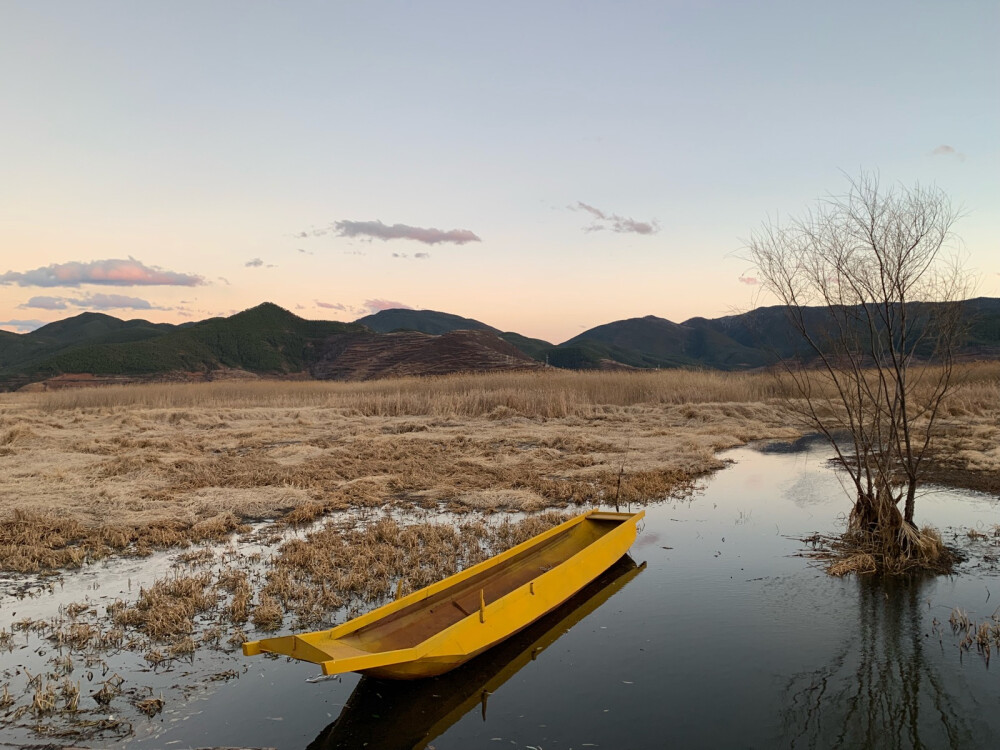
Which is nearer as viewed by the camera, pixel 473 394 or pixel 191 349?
pixel 473 394

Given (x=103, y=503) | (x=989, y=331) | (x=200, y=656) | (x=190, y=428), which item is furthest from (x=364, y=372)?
(x=200, y=656)

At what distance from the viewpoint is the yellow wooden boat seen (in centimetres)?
485

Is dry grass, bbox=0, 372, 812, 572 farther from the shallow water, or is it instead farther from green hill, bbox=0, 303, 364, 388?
green hill, bbox=0, 303, 364, 388

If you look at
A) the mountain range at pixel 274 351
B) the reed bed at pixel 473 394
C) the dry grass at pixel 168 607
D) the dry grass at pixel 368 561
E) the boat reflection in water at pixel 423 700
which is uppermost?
the mountain range at pixel 274 351

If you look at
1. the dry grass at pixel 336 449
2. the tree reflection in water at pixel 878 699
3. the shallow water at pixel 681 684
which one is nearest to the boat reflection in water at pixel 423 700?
the shallow water at pixel 681 684

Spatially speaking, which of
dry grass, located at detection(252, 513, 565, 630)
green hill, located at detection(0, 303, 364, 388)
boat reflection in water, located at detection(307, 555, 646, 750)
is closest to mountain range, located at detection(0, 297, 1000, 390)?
green hill, located at detection(0, 303, 364, 388)

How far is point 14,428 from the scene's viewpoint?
20234 mm

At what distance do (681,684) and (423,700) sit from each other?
7.22 feet

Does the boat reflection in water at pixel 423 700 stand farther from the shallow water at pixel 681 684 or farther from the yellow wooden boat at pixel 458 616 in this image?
the yellow wooden boat at pixel 458 616

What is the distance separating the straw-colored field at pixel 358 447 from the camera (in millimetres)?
11523

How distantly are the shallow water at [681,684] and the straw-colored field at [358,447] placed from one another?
4.96 metres

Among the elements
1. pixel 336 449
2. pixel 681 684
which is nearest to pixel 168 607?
pixel 681 684

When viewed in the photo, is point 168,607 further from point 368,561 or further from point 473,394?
point 473,394

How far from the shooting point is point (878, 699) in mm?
5438
